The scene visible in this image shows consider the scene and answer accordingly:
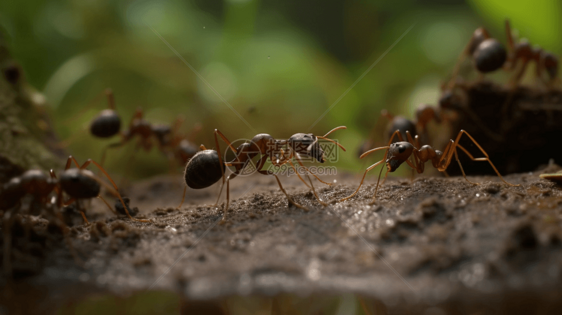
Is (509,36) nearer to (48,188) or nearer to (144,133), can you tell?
(144,133)

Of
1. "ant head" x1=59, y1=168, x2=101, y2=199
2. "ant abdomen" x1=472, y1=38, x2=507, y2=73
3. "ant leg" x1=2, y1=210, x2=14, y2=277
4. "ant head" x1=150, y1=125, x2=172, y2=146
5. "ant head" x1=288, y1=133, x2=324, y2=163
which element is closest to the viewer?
"ant leg" x1=2, y1=210, x2=14, y2=277

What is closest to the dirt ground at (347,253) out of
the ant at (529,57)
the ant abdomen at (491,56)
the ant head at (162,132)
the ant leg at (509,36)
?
the ant abdomen at (491,56)

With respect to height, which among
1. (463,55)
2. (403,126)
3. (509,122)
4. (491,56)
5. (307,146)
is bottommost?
(307,146)

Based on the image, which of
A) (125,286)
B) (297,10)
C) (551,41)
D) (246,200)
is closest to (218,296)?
(125,286)

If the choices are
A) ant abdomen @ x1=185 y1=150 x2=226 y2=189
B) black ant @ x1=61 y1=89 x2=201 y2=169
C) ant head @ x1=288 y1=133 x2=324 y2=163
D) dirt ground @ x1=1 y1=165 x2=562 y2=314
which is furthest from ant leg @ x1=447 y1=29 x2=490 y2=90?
black ant @ x1=61 y1=89 x2=201 y2=169

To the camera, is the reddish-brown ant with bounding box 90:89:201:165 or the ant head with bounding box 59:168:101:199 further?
the reddish-brown ant with bounding box 90:89:201:165

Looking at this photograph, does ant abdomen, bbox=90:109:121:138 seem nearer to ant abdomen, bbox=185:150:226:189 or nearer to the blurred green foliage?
the blurred green foliage

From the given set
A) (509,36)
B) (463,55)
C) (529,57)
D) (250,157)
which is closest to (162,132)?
(250,157)

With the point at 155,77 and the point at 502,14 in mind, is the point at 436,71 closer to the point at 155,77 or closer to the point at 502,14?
the point at 502,14
